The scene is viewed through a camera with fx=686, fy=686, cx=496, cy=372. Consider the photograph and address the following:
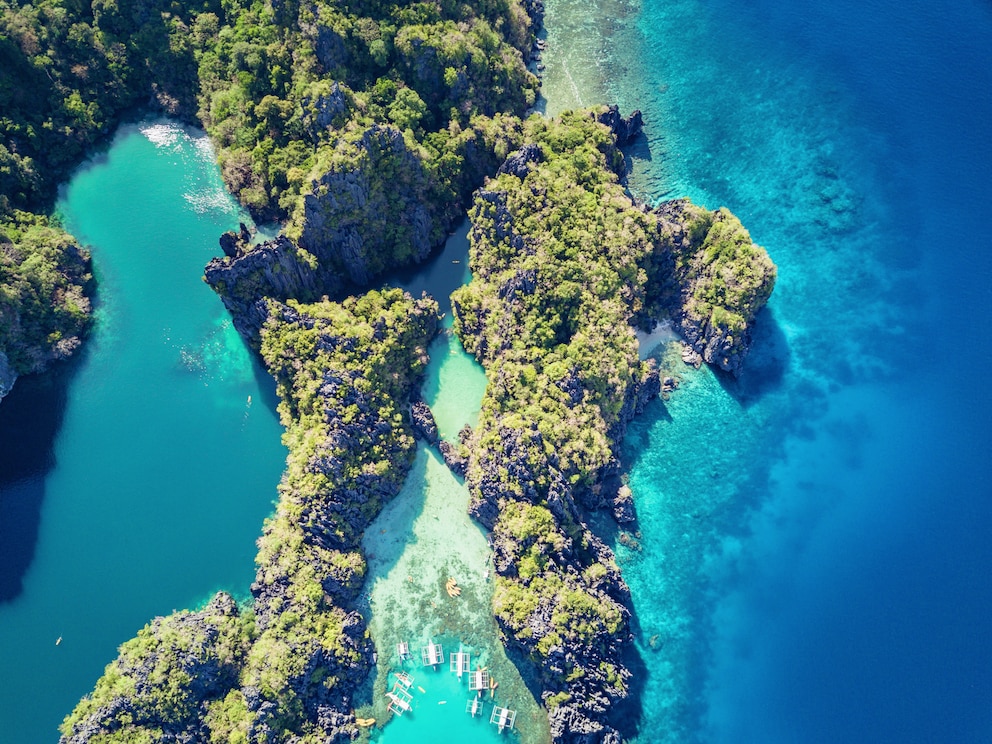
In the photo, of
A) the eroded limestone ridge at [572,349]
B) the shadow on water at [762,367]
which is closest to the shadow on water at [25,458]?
the eroded limestone ridge at [572,349]

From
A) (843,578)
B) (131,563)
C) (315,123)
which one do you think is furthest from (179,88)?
(843,578)

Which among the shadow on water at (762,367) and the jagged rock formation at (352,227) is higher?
the jagged rock formation at (352,227)

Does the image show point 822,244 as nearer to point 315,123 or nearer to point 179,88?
point 315,123

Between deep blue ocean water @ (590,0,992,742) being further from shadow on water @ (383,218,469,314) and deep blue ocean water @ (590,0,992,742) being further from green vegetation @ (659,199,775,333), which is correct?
shadow on water @ (383,218,469,314)

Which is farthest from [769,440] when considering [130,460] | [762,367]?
[130,460]

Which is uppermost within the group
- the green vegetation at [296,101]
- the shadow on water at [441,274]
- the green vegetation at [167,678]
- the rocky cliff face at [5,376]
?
the green vegetation at [296,101]

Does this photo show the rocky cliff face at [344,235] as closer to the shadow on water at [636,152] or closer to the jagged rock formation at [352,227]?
the jagged rock formation at [352,227]

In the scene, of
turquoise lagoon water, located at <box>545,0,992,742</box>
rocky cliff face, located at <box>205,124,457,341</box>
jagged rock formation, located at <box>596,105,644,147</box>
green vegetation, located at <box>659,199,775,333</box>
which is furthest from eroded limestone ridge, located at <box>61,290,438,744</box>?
jagged rock formation, located at <box>596,105,644,147</box>
